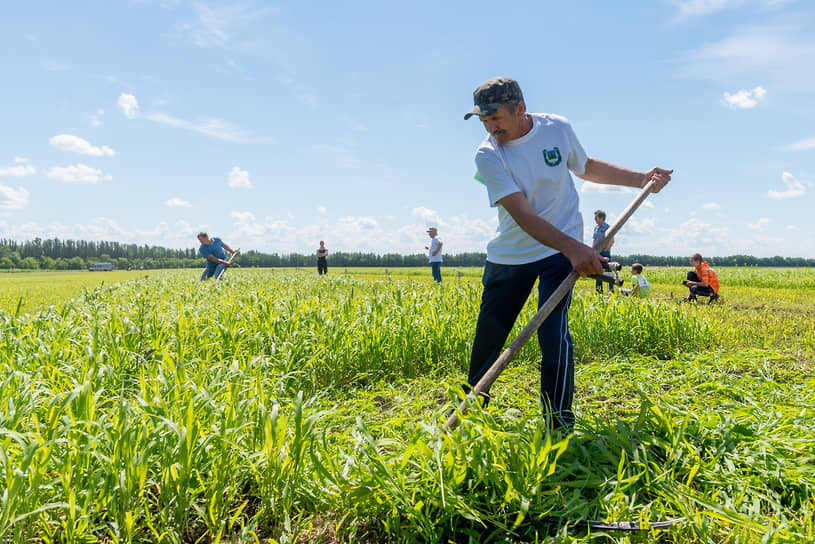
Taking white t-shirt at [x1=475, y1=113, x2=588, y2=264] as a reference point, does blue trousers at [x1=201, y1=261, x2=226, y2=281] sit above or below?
below

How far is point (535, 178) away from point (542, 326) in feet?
3.02

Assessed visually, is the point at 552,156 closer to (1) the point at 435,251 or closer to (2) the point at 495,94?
(2) the point at 495,94

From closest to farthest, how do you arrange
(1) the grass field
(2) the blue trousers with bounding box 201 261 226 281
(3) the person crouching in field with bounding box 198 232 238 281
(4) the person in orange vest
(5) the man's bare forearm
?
(1) the grass field, (5) the man's bare forearm, (4) the person in orange vest, (3) the person crouching in field with bounding box 198 232 238 281, (2) the blue trousers with bounding box 201 261 226 281

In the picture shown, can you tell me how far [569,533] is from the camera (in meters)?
1.92

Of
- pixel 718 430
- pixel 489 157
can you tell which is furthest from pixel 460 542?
pixel 489 157

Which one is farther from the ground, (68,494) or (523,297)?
(523,297)

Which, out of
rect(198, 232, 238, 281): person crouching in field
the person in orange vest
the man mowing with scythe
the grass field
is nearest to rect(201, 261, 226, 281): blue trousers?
rect(198, 232, 238, 281): person crouching in field

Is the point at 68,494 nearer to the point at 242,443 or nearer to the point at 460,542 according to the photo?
the point at 242,443

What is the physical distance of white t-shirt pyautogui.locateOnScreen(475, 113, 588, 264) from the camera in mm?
2652

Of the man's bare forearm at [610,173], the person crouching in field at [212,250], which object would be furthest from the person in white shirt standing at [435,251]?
the man's bare forearm at [610,173]

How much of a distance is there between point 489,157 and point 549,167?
0.38 m

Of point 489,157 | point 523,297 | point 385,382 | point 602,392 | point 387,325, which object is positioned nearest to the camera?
point 489,157

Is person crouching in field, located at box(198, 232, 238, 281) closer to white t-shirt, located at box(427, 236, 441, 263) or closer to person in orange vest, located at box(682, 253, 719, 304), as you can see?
white t-shirt, located at box(427, 236, 441, 263)

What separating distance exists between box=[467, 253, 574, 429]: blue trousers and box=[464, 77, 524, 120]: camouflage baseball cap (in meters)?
0.97
